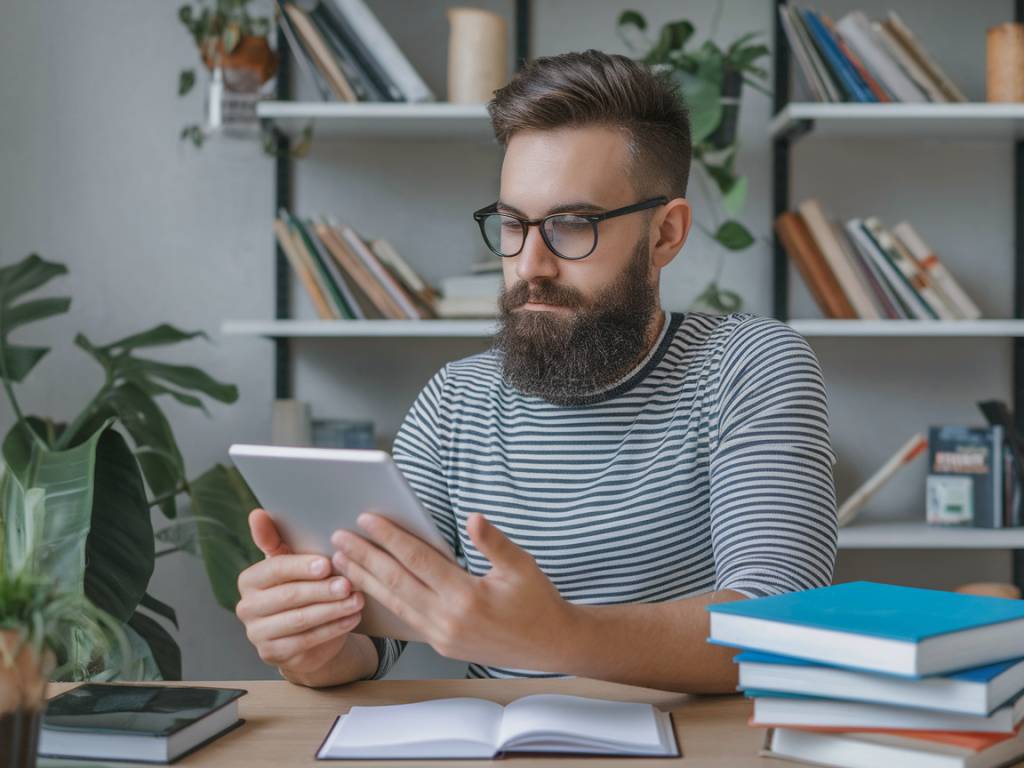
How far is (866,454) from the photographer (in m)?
2.43

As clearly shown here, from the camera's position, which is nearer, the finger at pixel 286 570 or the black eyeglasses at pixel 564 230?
the finger at pixel 286 570

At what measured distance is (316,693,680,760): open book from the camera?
0.84 metres

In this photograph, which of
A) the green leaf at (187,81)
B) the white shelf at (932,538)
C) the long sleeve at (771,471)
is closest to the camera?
the long sleeve at (771,471)

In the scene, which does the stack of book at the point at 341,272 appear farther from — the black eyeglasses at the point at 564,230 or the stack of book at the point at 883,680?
the stack of book at the point at 883,680

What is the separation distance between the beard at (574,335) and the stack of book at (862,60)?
1.03 metres

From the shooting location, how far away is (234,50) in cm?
223

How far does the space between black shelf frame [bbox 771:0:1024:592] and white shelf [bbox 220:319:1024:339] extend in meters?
0.21

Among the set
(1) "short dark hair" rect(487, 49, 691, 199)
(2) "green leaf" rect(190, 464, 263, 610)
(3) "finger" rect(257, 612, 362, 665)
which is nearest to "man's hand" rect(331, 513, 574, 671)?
(3) "finger" rect(257, 612, 362, 665)

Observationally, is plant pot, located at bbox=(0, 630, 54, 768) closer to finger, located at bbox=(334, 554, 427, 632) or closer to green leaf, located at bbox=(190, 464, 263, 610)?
finger, located at bbox=(334, 554, 427, 632)

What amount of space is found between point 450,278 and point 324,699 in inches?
54.9

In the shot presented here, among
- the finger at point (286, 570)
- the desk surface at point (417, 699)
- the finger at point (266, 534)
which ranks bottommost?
the desk surface at point (417, 699)

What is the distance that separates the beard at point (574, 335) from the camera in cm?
132

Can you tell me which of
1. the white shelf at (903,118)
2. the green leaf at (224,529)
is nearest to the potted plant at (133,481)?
the green leaf at (224,529)

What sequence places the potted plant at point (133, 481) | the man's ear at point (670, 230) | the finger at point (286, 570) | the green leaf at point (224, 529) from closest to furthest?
1. the finger at point (286, 570)
2. the man's ear at point (670, 230)
3. the potted plant at point (133, 481)
4. the green leaf at point (224, 529)
